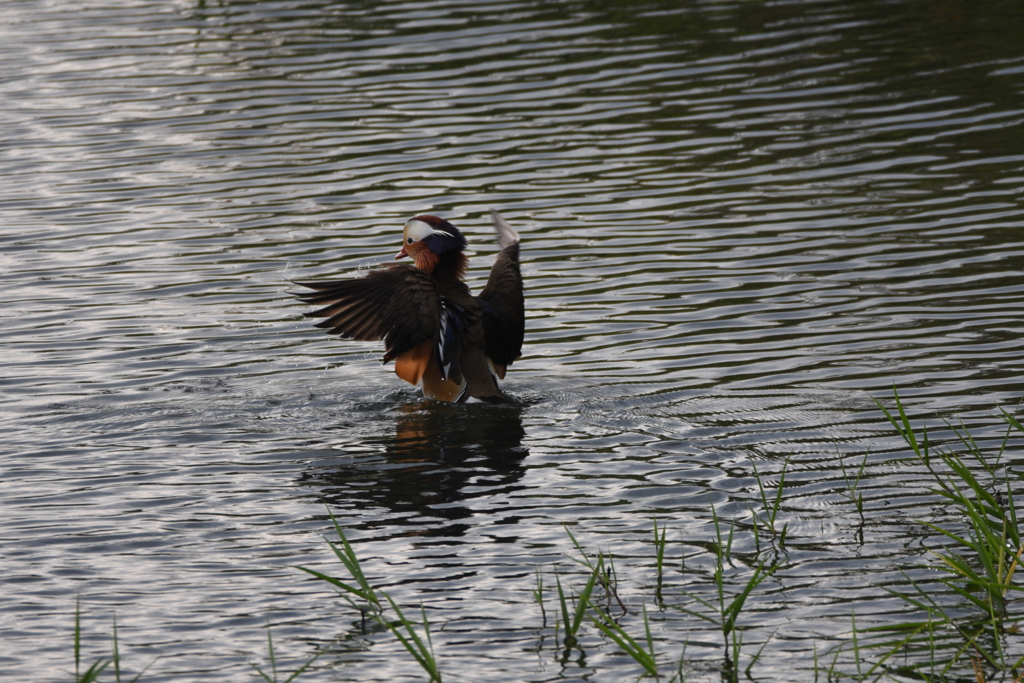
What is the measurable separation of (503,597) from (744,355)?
11.7 ft

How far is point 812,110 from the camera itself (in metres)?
13.0

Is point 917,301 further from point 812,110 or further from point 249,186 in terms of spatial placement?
point 249,186

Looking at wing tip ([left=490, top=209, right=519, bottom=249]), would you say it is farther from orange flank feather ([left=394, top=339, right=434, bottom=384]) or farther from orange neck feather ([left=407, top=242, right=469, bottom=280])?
orange flank feather ([left=394, top=339, right=434, bottom=384])

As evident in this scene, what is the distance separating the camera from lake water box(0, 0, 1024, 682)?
16.3 ft

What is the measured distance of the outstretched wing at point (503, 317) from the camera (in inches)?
309

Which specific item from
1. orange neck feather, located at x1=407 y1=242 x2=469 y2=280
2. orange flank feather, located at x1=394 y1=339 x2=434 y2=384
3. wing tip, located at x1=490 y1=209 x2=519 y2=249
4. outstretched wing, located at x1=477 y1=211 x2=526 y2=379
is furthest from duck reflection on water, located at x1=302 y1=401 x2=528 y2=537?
wing tip, located at x1=490 y1=209 x2=519 y2=249

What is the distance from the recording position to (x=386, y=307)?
729 centimetres

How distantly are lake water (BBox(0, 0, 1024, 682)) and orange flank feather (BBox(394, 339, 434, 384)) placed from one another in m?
0.22

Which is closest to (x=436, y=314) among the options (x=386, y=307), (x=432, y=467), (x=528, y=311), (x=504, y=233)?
Answer: (x=386, y=307)

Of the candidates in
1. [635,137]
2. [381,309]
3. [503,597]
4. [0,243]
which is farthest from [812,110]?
[503,597]

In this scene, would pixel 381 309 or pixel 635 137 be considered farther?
pixel 635 137

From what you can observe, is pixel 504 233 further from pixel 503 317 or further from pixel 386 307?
pixel 386 307

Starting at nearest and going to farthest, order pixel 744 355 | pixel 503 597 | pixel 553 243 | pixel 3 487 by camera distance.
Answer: pixel 503 597, pixel 3 487, pixel 744 355, pixel 553 243

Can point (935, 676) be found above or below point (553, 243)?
below
